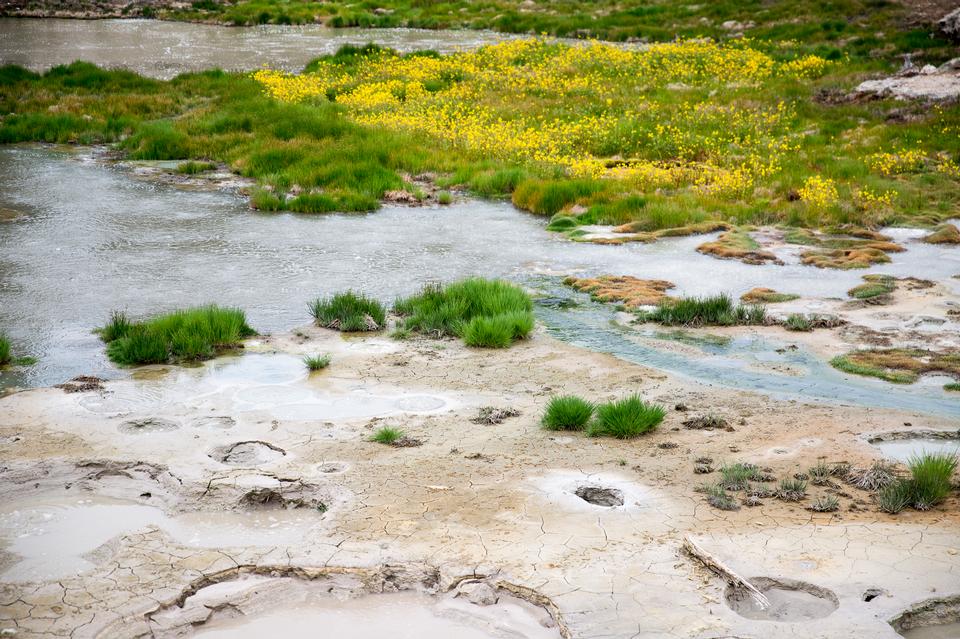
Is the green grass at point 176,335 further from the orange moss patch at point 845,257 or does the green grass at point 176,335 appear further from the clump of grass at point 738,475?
the orange moss patch at point 845,257

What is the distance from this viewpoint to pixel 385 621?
5477 millimetres

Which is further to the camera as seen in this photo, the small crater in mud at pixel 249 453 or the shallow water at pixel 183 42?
the shallow water at pixel 183 42

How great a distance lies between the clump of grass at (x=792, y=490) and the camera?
6871mm

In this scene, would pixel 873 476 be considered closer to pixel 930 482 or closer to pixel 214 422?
pixel 930 482

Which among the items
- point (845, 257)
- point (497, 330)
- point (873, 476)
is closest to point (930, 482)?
point (873, 476)

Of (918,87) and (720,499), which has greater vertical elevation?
(918,87)

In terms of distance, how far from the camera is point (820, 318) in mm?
11570

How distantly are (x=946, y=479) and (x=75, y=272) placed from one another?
11.9 meters

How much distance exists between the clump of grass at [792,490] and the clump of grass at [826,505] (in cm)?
14

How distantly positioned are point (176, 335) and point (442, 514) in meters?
5.09

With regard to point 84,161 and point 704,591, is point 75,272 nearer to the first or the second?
point 84,161

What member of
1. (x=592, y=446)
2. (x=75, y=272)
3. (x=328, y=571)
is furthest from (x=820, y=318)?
Result: (x=75, y=272)

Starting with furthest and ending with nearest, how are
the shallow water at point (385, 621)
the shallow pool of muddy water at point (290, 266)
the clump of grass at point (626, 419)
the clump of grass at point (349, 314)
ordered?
the clump of grass at point (349, 314) < the shallow pool of muddy water at point (290, 266) < the clump of grass at point (626, 419) < the shallow water at point (385, 621)

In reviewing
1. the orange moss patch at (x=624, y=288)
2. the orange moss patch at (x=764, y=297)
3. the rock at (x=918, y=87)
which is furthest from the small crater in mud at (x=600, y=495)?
the rock at (x=918, y=87)
